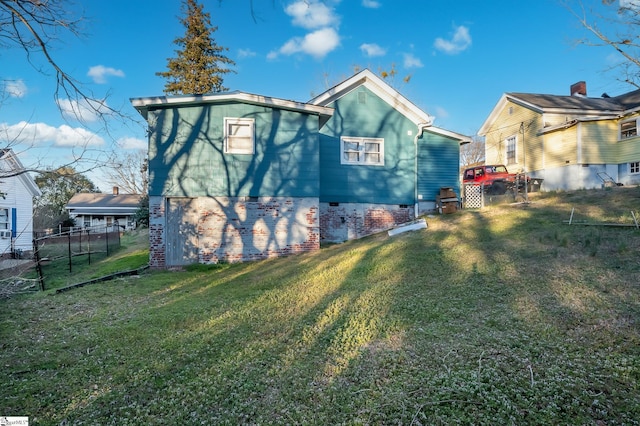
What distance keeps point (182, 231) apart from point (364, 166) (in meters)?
7.31

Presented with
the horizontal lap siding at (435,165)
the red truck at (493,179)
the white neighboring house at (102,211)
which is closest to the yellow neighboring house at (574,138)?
the red truck at (493,179)

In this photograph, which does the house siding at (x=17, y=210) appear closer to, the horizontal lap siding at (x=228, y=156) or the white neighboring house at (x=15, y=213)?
the white neighboring house at (x=15, y=213)

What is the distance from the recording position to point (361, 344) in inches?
167

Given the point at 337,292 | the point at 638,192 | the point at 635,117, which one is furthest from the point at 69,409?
the point at 635,117

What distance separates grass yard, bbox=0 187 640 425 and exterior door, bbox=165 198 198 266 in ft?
8.29

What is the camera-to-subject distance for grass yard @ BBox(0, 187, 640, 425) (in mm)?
2945

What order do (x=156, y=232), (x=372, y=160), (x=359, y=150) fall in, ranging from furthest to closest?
(x=372, y=160)
(x=359, y=150)
(x=156, y=232)

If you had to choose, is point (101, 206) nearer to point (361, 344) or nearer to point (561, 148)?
point (361, 344)

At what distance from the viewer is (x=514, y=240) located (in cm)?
831

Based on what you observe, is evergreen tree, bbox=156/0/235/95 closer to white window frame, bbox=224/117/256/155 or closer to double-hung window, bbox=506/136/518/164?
white window frame, bbox=224/117/256/155

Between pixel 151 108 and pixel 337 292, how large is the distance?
8.53m

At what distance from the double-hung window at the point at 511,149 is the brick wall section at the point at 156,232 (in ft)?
67.4

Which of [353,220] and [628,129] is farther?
[628,129]

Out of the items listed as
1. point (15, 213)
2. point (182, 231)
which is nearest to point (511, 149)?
point (182, 231)
